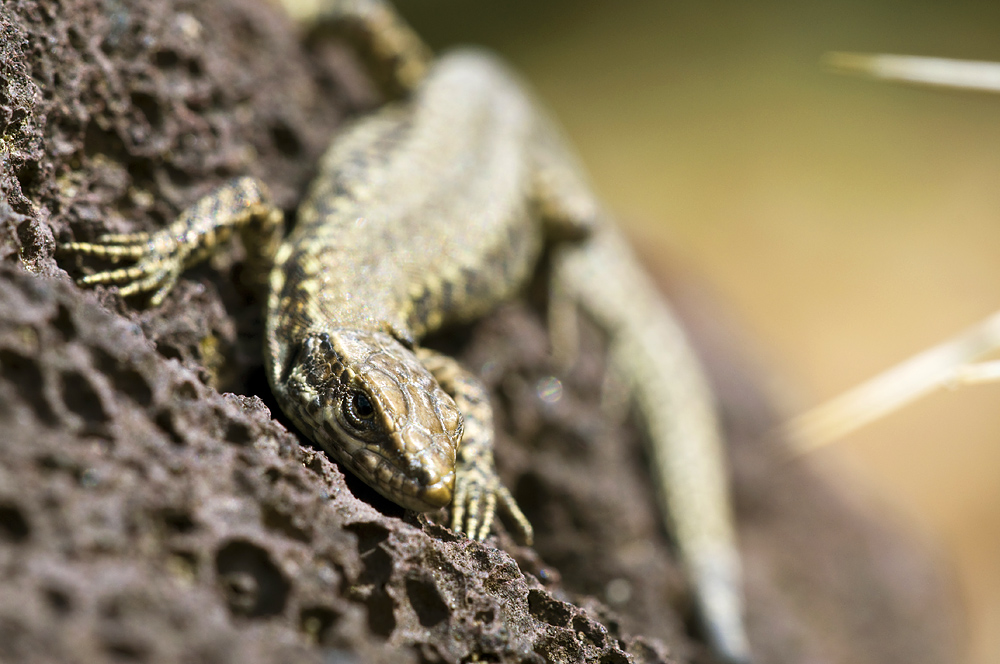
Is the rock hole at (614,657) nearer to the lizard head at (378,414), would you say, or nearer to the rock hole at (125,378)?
the lizard head at (378,414)

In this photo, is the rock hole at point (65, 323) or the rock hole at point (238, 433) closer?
the rock hole at point (65, 323)

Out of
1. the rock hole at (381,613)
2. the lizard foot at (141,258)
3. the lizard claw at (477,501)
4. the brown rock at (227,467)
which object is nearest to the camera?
the brown rock at (227,467)

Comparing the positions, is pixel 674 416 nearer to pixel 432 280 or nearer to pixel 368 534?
pixel 432 280

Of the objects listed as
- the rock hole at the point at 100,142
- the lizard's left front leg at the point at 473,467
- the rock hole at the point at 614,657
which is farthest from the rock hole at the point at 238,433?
the rock hole at the point at 100,142

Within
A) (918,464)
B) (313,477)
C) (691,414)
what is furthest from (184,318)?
(918,464)

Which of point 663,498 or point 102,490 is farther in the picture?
point 663,498

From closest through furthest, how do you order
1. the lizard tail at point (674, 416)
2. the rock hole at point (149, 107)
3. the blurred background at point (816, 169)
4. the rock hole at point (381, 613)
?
the rock hole at point (381, 613)
the rock hole at point (149, 107)
the lizard tail at point (674, 416)
the blurred background at point (816, 169)

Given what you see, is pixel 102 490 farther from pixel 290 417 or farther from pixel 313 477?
pixel 290 417

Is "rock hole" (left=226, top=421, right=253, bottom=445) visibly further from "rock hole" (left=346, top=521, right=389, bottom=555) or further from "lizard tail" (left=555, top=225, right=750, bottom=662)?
"lizard tail" (left=555, top=225, right=750, bottom=662)

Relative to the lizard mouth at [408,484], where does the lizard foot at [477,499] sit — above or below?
below
